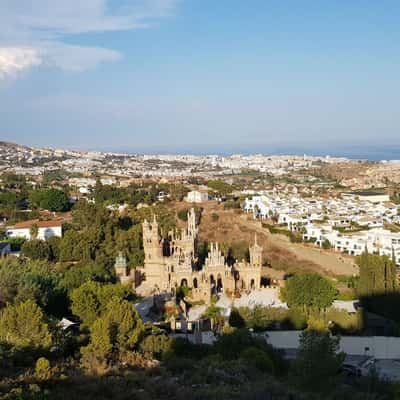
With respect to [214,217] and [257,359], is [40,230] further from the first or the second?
[257,359]

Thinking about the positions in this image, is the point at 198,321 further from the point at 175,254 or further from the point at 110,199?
the point at 110,199

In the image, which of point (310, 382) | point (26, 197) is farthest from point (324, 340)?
point (26, 197)

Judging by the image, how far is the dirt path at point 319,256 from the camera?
3002 cm

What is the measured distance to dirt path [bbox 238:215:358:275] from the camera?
3002cm

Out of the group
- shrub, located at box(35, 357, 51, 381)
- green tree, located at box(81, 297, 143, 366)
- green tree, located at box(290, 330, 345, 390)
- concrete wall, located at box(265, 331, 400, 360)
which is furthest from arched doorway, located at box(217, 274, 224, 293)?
shrub, located at box(35, 357, 51, 381)

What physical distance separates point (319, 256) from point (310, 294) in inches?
617

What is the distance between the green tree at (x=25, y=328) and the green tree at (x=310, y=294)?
361 inches

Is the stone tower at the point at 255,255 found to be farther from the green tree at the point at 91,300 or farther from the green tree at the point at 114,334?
the green tree at the point at 114,334

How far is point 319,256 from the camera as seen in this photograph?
3291cm

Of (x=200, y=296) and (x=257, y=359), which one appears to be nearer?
(x=257, y=359)

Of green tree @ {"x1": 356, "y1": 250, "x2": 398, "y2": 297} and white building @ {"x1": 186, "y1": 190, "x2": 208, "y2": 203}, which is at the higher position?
white building @ {"x1": 186, "y1": 190, "x2": 208, "y2": 203}

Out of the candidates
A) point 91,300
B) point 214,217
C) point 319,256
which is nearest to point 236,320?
point 91,300

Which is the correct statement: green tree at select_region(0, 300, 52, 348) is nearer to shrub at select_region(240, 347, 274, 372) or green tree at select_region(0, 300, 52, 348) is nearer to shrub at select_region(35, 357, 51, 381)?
shrub at select_region(35, 357, 51, 381)

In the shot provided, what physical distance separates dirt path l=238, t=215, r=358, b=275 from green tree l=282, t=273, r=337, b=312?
11698 millimetres
